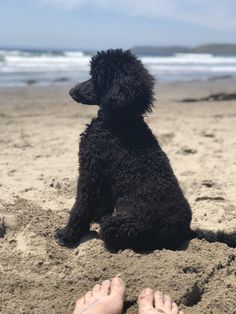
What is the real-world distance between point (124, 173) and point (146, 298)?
0.99m

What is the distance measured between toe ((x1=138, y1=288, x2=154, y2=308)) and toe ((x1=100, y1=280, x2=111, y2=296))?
0.69 feet

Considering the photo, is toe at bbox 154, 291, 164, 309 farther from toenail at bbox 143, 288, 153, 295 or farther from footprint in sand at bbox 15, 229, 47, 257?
footprint in sand at bbox 15, 229, 47, 257

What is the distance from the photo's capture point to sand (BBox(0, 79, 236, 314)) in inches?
126

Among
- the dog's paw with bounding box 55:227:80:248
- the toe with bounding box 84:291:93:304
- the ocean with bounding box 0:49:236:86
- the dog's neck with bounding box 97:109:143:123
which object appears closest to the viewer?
the toe with bounding box 84:291:93:304

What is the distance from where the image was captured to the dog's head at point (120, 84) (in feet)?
11.8

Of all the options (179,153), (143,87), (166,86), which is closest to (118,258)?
(143,87)

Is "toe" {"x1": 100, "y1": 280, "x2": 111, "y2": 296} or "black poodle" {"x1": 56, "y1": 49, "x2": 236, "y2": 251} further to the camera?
"black poodle" {"x1": 56, "y1": 49, "x2": 236, "y2": 251}

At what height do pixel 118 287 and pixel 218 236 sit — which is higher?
pixel 218 236

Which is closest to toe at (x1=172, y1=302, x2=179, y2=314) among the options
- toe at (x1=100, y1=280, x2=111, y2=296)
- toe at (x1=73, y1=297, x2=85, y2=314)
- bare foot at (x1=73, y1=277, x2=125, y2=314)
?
bare foot at (x1=73, y1=277, x2=125, y2=314)

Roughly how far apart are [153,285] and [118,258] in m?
0.39

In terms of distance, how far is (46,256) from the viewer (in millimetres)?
3730

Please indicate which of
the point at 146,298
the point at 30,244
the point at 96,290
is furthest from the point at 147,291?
the point at 30,244

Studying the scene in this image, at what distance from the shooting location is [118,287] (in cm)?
314

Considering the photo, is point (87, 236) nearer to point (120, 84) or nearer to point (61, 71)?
point (120, 84)
